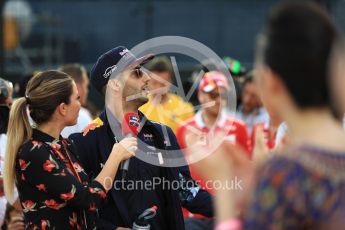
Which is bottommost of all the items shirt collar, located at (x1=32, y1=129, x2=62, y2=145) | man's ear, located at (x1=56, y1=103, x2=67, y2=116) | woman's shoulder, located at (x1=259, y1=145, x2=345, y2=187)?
shirt collar, located at (x1=32, y1=129, x2=62, y2=145)

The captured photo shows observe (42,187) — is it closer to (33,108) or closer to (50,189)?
(50,189)

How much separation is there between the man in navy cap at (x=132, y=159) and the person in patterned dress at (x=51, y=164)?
0.27m

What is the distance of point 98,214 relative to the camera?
4660 millimetres

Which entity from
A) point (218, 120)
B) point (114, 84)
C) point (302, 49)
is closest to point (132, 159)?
point (114, 84)

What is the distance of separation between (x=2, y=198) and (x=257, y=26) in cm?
809

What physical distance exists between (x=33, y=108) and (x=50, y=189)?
51 centimetres

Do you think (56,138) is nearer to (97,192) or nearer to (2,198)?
(97,192)

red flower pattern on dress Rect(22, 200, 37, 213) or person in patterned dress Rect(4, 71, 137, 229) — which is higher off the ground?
person in patterned dress Rect(4, 71, 137, 229)

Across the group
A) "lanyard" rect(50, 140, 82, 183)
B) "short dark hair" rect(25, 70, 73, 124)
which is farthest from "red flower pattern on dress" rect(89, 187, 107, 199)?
"short dark hair" rect(25, 70, 73, 124)

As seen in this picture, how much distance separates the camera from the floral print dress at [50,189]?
4152 mm

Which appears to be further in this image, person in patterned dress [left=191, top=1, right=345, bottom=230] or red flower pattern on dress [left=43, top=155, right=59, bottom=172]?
red flower pattern on dress [left=43, top=155, right=59, bottom=172]

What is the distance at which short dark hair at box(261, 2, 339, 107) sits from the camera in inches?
91.6

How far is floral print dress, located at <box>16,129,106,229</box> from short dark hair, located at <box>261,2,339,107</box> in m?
2.01

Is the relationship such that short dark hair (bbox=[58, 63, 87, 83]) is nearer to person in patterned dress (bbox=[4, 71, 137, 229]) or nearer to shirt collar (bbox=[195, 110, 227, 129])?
shirt collar (bbox=[195, 110, 227, 129])
